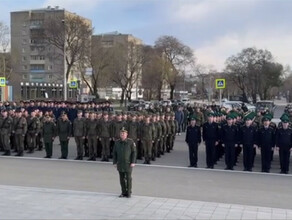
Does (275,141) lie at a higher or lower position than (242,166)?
higher

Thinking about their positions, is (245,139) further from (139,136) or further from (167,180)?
(139,136)

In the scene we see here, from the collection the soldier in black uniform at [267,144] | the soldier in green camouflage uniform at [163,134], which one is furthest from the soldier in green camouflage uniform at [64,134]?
the soldier in black uniform at [267,144]

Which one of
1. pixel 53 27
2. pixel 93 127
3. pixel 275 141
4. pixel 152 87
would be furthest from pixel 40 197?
pixel 152 87

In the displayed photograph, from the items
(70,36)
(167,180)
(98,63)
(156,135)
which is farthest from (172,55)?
(167,180)

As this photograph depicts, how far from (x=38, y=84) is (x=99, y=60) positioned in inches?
1006

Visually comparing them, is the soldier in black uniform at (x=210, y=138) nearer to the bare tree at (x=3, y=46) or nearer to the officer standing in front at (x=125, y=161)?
the officer standing in front at (x=125, y=161)

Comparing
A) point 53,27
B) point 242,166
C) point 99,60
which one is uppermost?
point 53,27

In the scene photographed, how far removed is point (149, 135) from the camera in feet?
48.0

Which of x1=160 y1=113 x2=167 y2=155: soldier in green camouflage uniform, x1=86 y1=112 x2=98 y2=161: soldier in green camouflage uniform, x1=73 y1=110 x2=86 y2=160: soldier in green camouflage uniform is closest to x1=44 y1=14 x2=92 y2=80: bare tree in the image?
x1=160 y1=113 x2=167 y2=155: soldier in green camouflage uniform

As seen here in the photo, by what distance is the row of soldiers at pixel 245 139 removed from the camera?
515 inches

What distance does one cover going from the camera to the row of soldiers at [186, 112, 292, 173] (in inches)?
515

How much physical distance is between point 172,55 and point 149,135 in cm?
5133

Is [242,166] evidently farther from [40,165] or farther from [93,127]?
[40,165]

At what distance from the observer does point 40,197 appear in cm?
891
